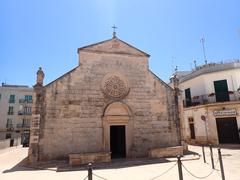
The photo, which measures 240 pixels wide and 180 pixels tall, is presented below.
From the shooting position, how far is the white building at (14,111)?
3359 centimetres

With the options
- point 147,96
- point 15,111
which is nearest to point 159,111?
point 147,96

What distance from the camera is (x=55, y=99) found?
11.2 m

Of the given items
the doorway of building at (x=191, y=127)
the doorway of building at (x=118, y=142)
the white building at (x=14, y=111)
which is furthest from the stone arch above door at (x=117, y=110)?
the white building at (x=14, y=111)

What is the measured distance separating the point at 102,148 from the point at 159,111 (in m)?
4.67

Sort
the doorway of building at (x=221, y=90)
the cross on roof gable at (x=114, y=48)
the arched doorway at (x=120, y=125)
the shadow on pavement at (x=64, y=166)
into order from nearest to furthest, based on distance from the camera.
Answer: the shadow on pavement at (x=64, y=166), the arched doorway at (x=120, y=125), the cross on roof gable at (x=114, y=48), the doorway of building at (x=221, y=90)

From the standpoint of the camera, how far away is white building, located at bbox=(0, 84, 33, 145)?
33594 mm

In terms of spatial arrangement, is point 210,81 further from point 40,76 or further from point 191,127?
point 40,76

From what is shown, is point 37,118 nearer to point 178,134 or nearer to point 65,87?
point 65,87

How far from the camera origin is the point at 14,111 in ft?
113

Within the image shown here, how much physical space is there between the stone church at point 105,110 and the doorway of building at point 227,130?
23.3ft

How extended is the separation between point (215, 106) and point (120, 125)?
1070 cm

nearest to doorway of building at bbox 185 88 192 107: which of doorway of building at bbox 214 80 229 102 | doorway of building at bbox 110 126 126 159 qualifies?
doorway of building at bbox 214 80 229 102

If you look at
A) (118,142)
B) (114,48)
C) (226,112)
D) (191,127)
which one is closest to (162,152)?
(118,142)

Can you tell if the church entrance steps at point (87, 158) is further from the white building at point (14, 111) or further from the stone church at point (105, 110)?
the white building at point (14, 111)
